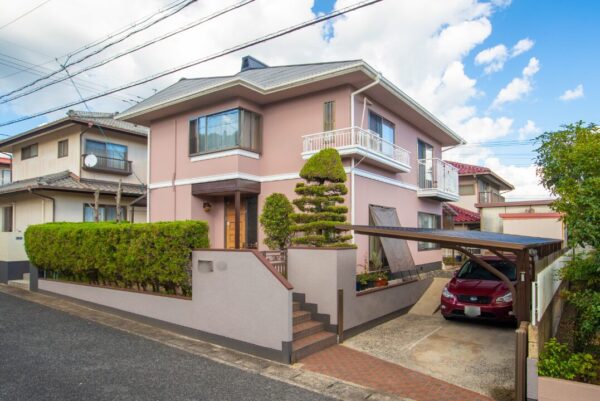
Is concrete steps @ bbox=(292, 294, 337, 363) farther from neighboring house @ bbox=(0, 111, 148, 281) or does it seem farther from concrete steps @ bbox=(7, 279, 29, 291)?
neighboring house @ bbox=(0, 111, 148, 281)

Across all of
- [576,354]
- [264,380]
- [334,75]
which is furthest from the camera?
[334,75]

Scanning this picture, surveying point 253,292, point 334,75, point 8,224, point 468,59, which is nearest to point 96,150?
point 8,224

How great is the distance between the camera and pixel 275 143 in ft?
39.5

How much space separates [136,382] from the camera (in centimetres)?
529

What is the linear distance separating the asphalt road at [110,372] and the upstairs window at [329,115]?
7051 millimetres

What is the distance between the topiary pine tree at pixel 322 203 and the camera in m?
7.96

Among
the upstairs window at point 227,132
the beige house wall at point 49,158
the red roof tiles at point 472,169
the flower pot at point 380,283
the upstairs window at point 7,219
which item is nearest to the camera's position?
the flower pot at point 380,283

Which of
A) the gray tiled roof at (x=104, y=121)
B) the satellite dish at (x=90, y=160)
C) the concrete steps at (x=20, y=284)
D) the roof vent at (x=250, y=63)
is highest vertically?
the roof vent at (x=250, y=63)

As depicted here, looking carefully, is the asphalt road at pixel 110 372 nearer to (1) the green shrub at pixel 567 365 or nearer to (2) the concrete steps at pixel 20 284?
(1) the green shrub at pixel 567 365

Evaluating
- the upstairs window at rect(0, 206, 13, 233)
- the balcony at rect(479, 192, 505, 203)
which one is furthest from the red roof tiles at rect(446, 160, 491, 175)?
the upstairs window at rect(0, 206, 13, 233)

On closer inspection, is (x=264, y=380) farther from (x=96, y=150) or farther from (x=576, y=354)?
(x=96, y=150)

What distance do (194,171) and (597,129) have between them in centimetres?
1057

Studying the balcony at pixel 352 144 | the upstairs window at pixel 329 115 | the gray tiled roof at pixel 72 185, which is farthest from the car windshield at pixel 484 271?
the gray tiled roof at pixel 72 185

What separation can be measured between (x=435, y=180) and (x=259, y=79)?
767 cm
